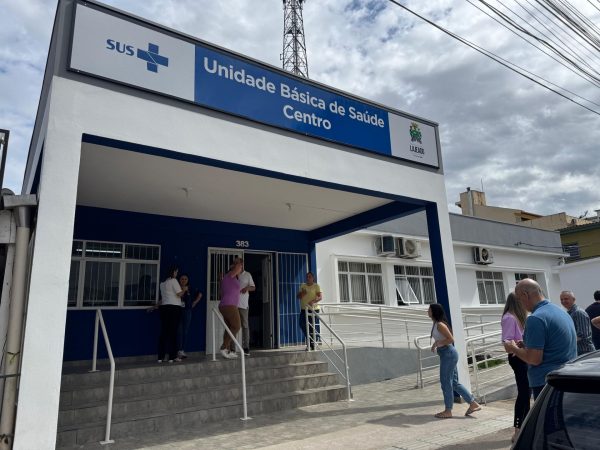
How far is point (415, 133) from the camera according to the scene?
8.52 metres

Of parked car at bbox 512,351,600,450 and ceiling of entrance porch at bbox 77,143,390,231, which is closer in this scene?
parked car at bbox 512,351,600,450

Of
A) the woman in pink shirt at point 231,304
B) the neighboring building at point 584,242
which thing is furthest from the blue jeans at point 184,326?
the neighboring building at point 584,242

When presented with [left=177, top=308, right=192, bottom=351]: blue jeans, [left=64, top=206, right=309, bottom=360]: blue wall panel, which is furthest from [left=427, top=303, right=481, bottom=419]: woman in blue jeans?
[left=64, top=206, right=309, bottom=360]: blue wall panel

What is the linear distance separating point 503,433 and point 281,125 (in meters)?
4.94

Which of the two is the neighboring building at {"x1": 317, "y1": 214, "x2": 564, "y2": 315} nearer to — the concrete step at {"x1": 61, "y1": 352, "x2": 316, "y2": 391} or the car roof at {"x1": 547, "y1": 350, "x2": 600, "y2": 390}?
the concrete step at {"x1": 61, "y1": 352, "x2": 316, "y2": 391}

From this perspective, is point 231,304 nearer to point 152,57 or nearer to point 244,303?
point 244,303

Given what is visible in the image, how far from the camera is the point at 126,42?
539 cm

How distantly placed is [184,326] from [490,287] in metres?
12.6

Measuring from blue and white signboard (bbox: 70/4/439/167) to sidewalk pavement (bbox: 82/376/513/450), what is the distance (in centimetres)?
414

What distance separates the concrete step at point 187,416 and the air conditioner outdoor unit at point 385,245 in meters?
5.82

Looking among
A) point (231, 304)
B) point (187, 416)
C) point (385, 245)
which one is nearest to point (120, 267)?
point (231, 304)

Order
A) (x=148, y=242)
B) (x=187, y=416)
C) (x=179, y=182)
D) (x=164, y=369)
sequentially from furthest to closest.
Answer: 1. (x=148, y=242)
2. (x=179, y=182)
3. (x=164, y=369)
4. (x=187, y=416)

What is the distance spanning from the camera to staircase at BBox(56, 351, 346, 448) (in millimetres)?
5480

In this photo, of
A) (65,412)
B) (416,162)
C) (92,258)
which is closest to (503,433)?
(416,162)
